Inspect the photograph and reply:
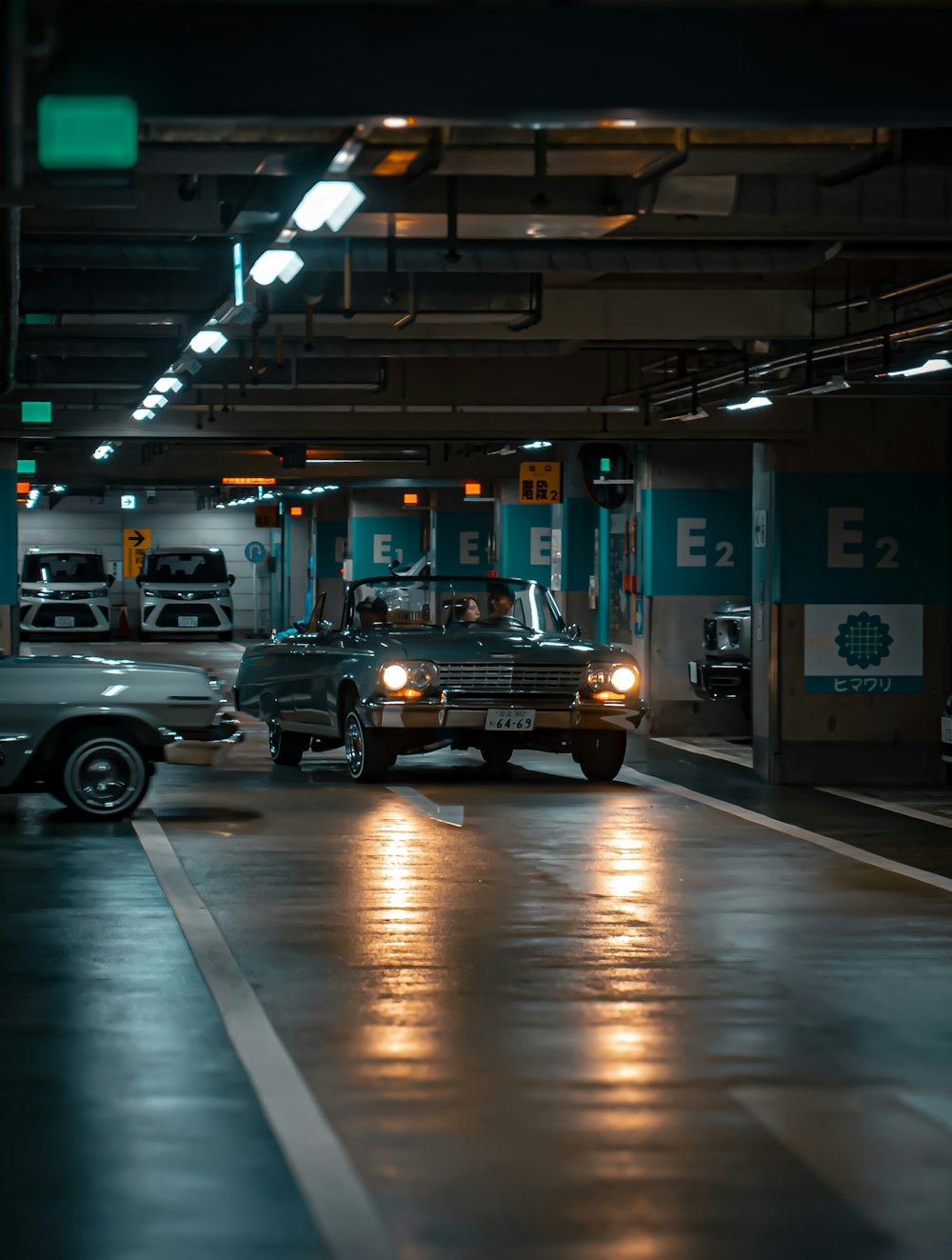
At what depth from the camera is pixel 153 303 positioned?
44.5 feet

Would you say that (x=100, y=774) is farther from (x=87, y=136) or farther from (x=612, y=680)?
(x=87, y=136)

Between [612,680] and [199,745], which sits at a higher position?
[612,680]

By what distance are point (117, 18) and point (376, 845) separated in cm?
771

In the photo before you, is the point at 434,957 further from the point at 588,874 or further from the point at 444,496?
the point at 444,496

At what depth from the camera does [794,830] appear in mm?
13781

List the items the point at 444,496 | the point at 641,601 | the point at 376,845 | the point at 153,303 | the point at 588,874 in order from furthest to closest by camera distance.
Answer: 1. the point at 444,496
2. the point at 641,601
3. the point at 153,303
4. the point at 376,845
5. the point at 588,874

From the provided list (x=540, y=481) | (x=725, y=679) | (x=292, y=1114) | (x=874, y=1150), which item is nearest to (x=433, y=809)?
(x=725, y=679)

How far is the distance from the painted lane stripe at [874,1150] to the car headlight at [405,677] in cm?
978

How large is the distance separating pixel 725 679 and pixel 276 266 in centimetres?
1062

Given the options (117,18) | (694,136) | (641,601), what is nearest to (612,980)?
(694,136)

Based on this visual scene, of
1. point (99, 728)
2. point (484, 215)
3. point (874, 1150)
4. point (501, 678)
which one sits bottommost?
point (874, 1150)

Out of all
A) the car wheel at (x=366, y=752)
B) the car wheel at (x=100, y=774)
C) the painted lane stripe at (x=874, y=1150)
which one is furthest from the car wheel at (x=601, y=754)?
the painted lane stripe at (x=874, y=1150)

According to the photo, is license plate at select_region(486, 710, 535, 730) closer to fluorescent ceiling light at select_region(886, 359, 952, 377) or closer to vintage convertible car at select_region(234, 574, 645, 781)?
vintage convertible car at select_region(234, 574, 645, 781)

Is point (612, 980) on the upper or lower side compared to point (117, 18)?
lower
